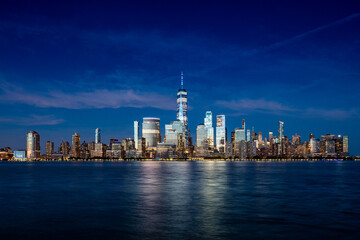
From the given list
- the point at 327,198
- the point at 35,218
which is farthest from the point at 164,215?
the point at 327,198

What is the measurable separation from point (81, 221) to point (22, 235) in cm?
627

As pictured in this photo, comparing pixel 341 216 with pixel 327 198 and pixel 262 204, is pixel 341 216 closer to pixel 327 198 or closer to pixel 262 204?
pixel 262 204

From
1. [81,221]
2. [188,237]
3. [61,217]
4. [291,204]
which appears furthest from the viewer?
[291,204]

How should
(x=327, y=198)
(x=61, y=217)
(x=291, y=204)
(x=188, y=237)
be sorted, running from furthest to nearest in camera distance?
(x=327, y=198)
(x=291, y=204)
(x=61, y=217)
(x=188, y=237)

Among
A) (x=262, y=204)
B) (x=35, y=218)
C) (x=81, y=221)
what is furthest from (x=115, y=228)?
(x=262, y=204)

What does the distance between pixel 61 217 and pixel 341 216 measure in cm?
2825

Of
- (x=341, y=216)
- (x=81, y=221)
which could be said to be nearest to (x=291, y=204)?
(x=341, y=216)

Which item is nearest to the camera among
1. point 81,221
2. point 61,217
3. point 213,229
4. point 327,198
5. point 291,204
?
point 213,229

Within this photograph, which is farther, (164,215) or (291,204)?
(291,204)

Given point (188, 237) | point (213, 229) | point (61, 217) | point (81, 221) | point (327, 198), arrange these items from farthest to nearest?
point (327, 198) → point (61, 217) → point (81, 221) → point (213, 229) → point (188, 237)

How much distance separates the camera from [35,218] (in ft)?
117

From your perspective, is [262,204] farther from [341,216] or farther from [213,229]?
[213,229]

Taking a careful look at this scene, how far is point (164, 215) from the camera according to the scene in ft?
122

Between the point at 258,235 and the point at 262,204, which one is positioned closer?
the point at 258,235
